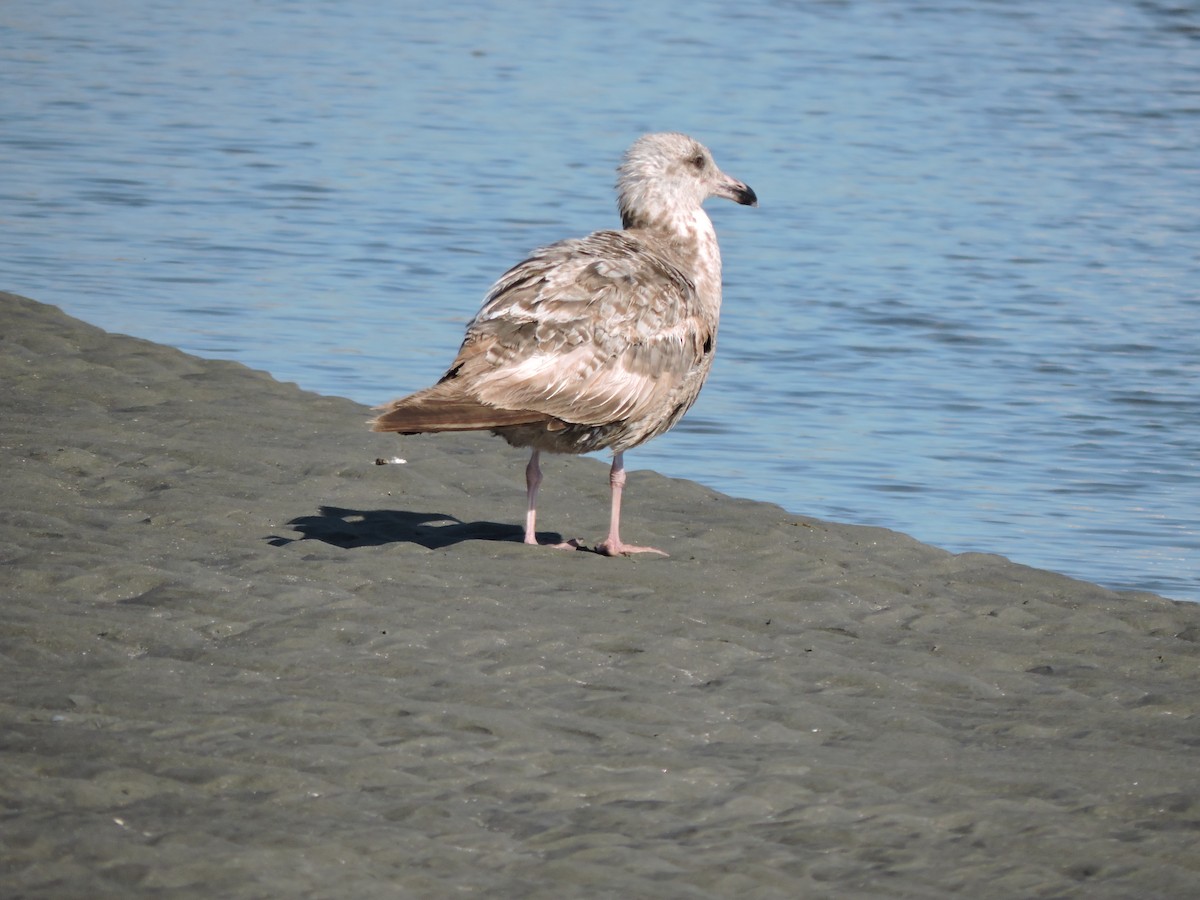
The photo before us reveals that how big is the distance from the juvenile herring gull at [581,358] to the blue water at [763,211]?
2670mm

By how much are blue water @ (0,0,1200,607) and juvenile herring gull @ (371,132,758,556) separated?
2670 mm

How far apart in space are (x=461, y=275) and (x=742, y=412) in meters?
4.25

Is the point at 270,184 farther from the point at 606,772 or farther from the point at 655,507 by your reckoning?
the point at 606,772

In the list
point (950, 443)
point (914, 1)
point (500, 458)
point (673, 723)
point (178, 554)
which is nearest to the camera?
point (673, 723)

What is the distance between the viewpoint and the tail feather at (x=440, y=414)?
7.37 m

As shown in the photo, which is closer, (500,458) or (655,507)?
(655,507)

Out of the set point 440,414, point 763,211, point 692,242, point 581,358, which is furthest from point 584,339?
point 763,211

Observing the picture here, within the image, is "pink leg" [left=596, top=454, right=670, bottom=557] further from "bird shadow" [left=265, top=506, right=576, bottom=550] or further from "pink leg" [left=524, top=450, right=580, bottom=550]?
"bird shadow" [left=265, top=506, right=576, bottom=550]

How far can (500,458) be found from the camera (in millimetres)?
10008

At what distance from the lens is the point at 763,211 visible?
63.4ft

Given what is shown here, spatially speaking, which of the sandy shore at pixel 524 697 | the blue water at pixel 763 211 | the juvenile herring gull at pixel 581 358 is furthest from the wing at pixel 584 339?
the blue water at pixel 763 211

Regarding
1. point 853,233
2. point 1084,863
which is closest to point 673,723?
point 1084,863

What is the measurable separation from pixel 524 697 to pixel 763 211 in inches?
547

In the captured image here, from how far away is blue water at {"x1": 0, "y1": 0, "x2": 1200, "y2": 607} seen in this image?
12.2m
